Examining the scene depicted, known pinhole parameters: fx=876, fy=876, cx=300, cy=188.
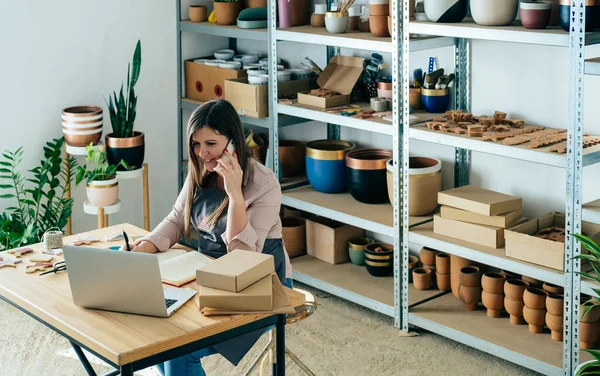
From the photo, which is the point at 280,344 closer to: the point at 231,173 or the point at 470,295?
the point at 231,173

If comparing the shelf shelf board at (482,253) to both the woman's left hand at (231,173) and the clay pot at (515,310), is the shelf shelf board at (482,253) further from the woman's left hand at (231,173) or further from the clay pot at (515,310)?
the woman's left hand at (231,173)

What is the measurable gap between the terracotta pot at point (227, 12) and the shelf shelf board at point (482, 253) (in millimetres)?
1712

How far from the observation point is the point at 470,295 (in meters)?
4.00

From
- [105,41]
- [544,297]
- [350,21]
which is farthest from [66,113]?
[544,297]

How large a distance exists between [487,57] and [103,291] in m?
2.32

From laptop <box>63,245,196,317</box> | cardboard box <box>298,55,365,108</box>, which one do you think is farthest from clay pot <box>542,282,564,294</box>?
laptop <box>63,245,196,317</box>

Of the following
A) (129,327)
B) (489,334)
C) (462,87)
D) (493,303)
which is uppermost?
(462,87)

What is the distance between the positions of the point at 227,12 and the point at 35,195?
1455mm

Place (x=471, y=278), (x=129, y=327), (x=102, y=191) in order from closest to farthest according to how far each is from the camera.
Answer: (x=129, y=327), (x=471, y=278), (x=102, y=191)

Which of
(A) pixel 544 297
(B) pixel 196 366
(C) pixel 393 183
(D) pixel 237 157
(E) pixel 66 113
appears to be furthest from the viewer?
(E) pixel 66 113

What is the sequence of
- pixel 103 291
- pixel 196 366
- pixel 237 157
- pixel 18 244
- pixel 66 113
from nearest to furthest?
pixel 103 291
pixel 196 366
pixel 237 157
pixel 18 244
pixel 66 113

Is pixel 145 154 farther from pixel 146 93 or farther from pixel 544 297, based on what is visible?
pixel 544 297

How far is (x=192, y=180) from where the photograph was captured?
3234mm

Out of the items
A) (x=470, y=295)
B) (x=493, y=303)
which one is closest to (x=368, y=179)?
(x=470, y=295)
